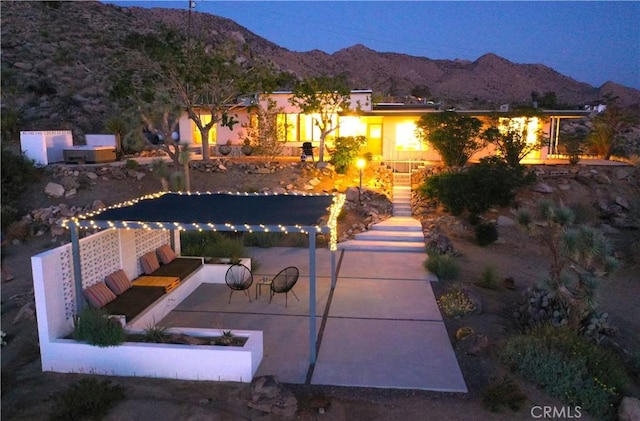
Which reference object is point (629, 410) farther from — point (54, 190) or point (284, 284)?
point (54, 190)

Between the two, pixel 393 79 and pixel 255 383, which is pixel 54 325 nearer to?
pixel 255 383

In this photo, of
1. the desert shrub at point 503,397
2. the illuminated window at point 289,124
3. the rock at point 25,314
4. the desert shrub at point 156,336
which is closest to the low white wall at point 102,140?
the illuminated window at point 289,124

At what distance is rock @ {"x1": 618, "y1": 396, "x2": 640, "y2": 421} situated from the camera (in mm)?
6361

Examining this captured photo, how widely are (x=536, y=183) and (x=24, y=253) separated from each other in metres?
18.7

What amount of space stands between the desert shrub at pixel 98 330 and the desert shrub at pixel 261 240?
8750 millimetres

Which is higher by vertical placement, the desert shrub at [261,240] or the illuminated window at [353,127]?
the illuminated window at [353,127]

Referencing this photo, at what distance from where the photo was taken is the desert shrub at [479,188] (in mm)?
18188

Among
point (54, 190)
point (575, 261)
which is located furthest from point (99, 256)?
point (54, 190)

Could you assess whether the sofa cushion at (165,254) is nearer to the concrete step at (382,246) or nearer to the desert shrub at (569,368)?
the concrete step at (382,246)

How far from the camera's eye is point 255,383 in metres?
6.70

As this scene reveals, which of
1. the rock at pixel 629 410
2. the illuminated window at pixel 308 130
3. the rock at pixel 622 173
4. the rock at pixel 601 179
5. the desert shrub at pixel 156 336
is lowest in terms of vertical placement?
the rock at pixel 629 410

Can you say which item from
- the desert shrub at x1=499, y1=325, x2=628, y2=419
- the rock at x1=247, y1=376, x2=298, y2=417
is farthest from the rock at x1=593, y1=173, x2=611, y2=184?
the rock at x1=247, y1=376, x2=298, y2=417

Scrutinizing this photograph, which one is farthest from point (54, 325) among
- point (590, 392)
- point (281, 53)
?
point (281, 53)

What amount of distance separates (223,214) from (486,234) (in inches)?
398
